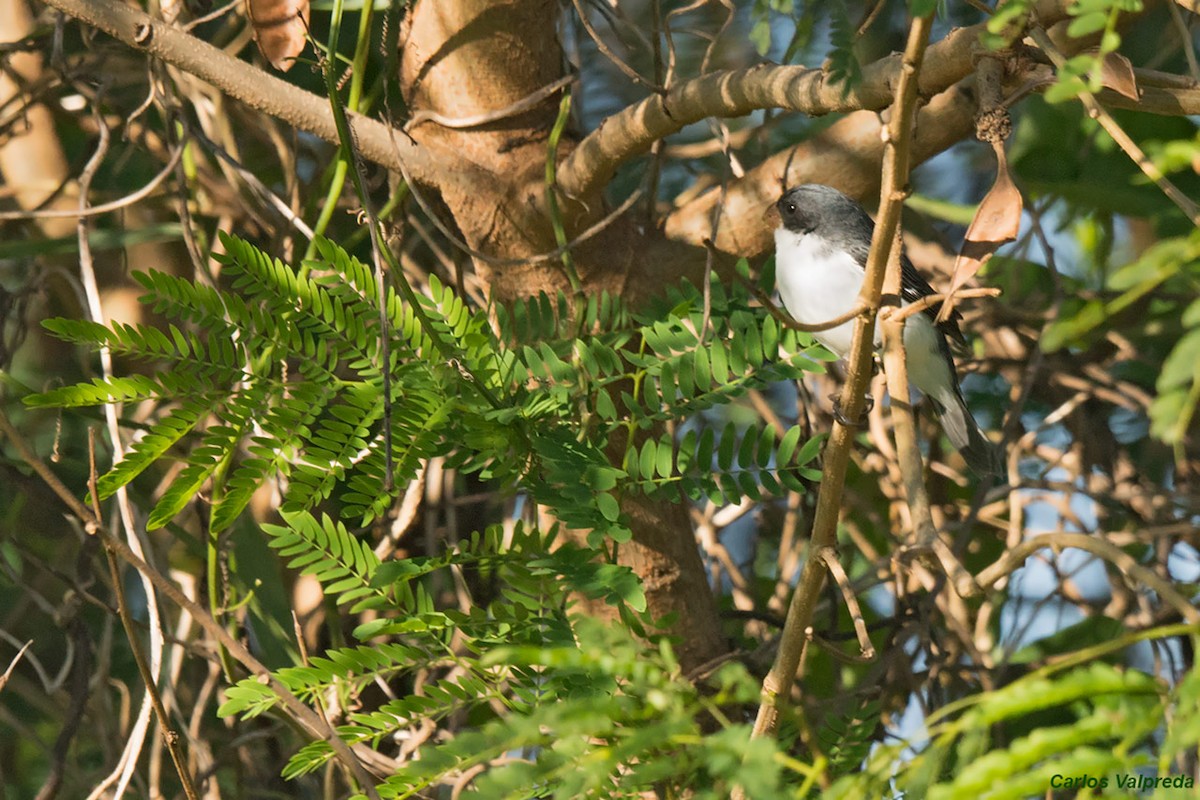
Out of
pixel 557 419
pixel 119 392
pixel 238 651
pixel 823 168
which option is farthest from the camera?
pixel 823 168

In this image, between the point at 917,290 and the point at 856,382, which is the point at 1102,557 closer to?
the point at 856,382

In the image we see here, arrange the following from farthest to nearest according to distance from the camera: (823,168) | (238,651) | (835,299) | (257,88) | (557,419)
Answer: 1. (835,299)
2. (823,168)
3. (257,88)
4. (557,419)
5. (238,651)

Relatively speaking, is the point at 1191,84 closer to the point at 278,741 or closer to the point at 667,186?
the point at 667,186

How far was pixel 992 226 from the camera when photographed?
4.37ft

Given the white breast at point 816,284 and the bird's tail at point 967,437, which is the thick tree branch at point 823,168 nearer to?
the white breast at point 816,284

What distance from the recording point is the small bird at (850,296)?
2609 mm

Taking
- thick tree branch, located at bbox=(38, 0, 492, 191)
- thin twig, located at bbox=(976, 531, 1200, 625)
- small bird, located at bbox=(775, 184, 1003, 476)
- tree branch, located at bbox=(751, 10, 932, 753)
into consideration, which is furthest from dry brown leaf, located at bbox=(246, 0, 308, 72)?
thin twig, located at bbox=(976, 531, 1200, 625)

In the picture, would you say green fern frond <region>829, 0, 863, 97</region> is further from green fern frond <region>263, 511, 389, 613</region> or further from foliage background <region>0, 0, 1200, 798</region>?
green fern frond <region>263, 511, 389, 613</region>

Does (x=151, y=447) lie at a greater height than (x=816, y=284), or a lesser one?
greater

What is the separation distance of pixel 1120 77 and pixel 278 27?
146 cm

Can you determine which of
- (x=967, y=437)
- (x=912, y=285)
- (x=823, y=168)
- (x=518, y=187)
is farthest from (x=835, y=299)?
(x=518, y=187)

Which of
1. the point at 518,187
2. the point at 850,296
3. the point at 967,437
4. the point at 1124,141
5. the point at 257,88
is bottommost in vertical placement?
the point at 967,437

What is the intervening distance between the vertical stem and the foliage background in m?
0.07

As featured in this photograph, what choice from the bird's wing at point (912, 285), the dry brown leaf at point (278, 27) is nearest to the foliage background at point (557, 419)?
the dry brown leaf at point (278, 27)
